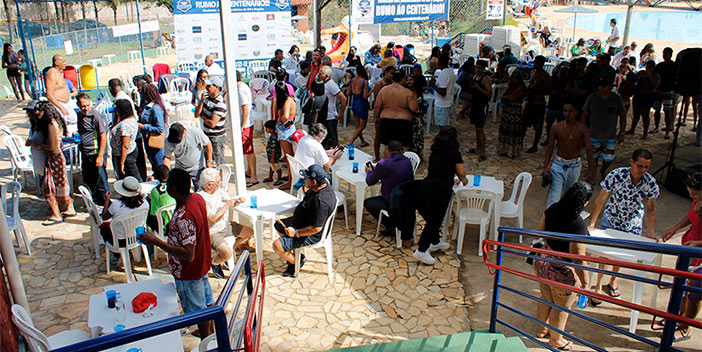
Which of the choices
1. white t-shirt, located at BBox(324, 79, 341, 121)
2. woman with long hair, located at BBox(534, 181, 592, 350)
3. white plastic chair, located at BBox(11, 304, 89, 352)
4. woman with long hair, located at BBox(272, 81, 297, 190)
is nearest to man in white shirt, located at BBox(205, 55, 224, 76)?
white t-shirt, located at BBox(324, 79, 341, 121)

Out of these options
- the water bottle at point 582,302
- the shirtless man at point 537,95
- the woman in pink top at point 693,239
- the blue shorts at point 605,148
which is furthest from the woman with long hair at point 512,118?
the water bottle at point 582,302

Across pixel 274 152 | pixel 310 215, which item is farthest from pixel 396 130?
pixel 310 215

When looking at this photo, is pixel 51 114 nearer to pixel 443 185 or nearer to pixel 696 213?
pixel 443 185

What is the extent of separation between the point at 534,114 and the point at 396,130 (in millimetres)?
2906

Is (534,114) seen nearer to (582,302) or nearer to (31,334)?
(582,302)

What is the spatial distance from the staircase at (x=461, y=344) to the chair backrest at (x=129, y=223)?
2.83 metres

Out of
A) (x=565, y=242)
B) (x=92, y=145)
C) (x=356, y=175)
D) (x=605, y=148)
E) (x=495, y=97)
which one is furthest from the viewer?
(x=495, y=97)

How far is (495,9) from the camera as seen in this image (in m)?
16.3

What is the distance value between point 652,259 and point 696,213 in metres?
0.59

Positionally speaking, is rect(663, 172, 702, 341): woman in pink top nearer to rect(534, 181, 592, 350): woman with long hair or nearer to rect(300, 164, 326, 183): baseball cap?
rect(534, 181, 592, 350): woman with long hair

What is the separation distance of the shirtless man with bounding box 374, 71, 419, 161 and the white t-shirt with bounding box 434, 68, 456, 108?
1.86 m

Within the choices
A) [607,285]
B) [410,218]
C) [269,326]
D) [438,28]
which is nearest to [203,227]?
[269,326]

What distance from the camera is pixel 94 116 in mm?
6754

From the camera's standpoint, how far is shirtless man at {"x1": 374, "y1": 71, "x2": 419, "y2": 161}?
25.2 ft
